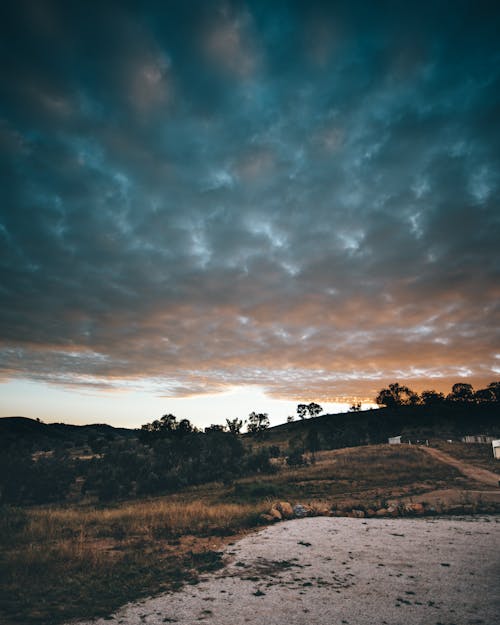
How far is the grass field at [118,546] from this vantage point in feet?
29.4

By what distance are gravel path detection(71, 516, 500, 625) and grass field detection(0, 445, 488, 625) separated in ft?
4.05

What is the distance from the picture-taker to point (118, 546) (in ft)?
46.1

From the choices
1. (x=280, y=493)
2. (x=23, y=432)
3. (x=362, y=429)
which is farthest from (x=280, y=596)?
(x=23, y=432)

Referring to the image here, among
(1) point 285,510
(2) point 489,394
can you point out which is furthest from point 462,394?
(1) point 285,510

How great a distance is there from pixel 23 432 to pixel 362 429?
305 ft

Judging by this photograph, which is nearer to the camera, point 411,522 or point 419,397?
point 411,522

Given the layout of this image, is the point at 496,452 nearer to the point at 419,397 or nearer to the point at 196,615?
the point at 196,615

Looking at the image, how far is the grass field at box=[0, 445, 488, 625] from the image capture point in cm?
896

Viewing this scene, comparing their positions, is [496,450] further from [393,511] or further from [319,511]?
[319,511]

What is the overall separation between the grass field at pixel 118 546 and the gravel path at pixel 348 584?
1.23m

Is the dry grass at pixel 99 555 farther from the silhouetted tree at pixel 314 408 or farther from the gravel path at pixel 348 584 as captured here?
the silhouetted tree at pixel 314 408

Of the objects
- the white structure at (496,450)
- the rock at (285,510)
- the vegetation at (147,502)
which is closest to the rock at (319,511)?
the rock at (285,510)

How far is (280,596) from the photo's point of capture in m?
8.37

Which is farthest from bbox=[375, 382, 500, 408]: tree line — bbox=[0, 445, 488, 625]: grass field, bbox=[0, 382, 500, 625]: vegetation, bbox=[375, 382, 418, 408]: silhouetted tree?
bbox=[0, 445, 488, 625]: grass field
